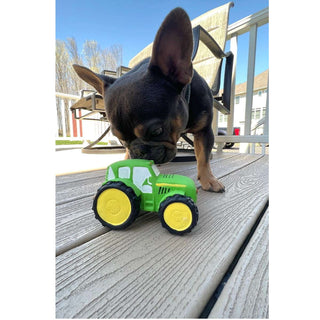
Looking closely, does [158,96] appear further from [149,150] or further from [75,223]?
[75,223]

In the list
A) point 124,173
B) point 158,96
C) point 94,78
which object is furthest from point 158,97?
point 94,78

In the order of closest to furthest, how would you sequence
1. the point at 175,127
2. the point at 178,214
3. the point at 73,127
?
the point at 178,214
the point at 175,127
the point at 73,127

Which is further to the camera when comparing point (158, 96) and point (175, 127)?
point (175, 127)

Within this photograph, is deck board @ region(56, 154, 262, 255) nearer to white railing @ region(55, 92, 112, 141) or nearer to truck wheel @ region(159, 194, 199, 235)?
truck wheel @ region(159, 194, 199, 235)

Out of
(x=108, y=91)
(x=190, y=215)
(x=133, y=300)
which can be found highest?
(x=108, y=91)

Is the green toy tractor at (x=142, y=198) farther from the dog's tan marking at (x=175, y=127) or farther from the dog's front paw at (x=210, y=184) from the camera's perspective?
the dog's front paw at (x=210, y=184)

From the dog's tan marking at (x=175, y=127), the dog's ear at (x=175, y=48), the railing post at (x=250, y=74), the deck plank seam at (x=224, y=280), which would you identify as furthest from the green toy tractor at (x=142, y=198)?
the railing post at (x=250, y=74)
